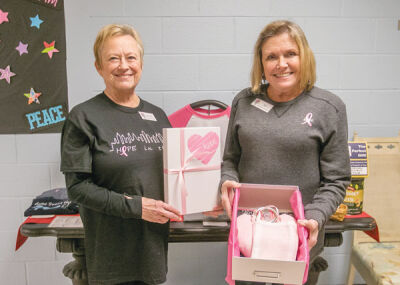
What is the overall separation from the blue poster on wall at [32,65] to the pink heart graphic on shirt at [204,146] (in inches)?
44.1

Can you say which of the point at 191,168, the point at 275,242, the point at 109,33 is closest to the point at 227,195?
the point at 191,168

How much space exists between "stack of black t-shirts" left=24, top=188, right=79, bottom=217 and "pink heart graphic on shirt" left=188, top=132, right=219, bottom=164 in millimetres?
776

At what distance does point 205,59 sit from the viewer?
1.86 meters

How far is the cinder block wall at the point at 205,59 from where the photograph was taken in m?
1.81

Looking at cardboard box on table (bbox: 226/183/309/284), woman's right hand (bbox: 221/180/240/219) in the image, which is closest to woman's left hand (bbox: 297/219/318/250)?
cardboard box on table (bbox: 226/183/309/284)

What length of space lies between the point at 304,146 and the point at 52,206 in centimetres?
124

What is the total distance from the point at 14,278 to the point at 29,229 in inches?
38.5

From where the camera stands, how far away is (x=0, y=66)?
178cm

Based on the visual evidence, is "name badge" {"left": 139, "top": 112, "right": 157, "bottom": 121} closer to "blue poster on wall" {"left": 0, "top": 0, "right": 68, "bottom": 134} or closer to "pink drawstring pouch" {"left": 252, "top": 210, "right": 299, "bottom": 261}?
"pink drawstring pouch" {"left": 252, "top": 210, "right": 299, "bottom": 261}

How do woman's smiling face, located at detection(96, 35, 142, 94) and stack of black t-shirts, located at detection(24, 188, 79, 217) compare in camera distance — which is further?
stack of black t-shirts, located at detection(24, 188, 79, 217)

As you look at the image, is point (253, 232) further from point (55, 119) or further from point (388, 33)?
point (388, 33)

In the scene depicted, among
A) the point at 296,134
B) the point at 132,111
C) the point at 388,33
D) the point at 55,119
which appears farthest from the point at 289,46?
the point at 55,119

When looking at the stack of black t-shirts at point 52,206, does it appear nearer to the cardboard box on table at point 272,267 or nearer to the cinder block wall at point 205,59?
the cinder block wall at point 205,59

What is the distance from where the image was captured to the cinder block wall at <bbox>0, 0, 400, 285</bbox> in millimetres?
1811
